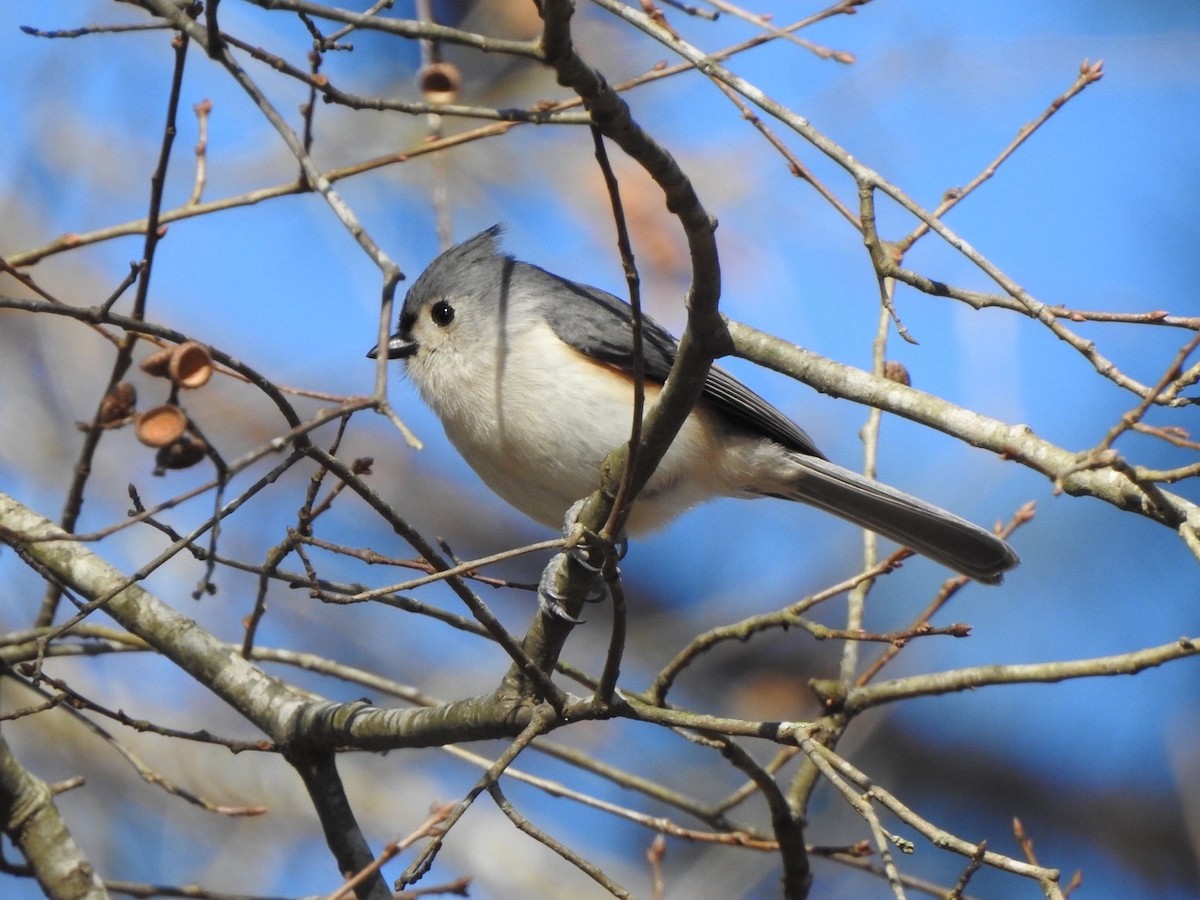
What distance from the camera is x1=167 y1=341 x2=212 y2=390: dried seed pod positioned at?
1757 millimetres

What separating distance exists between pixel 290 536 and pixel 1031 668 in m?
1.62

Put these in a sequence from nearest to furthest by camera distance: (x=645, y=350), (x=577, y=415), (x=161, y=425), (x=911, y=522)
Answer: (x=161, y=425) < (x=577, y=415) < (x=645, y=350) < (x=911, y=522)

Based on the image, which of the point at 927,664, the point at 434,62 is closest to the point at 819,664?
the point at 927,664

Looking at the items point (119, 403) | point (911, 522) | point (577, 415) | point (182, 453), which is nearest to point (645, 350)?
point (577, 415)

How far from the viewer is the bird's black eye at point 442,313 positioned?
387 cm

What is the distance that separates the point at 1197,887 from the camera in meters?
6.52

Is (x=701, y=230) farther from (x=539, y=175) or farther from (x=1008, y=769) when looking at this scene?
(x=1008, y=769)

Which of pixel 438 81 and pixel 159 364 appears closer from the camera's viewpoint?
pixel 159 364

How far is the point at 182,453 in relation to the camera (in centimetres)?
171

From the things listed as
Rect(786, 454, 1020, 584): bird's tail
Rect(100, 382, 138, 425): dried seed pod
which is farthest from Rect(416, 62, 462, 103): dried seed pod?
Rect(786, 454, 1020, 584): bird's tail

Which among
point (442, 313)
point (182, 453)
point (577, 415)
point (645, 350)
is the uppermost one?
point (442, 313)

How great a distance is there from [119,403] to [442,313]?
201 cm

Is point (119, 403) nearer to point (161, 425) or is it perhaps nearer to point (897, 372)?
point (161, 425)

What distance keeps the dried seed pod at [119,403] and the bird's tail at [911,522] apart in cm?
232
